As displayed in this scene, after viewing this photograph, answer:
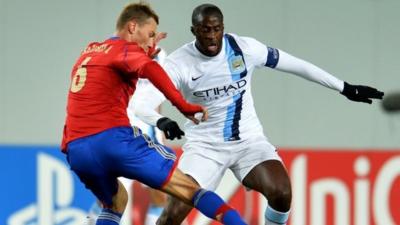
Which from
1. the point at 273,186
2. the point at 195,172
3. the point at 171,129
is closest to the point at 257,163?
the point at 273,186

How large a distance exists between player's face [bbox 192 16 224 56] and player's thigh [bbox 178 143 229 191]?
61 cm

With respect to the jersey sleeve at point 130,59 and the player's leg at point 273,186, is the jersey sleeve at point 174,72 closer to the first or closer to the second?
the player's leg at point 273,186

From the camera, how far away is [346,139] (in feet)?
31.7

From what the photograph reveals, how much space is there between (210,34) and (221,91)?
15.0 inches

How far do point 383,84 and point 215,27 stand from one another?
3400 millimetres

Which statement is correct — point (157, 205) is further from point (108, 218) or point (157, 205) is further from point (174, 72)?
point (108, 218)

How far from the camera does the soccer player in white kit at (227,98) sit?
6.66 meters

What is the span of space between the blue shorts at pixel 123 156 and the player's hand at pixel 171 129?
16 cm

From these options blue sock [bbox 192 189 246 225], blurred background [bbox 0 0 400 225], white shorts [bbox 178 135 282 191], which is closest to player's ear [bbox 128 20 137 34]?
blue sock [bbox 192 189 246 225]

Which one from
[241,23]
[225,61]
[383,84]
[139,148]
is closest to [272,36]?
[241,23]

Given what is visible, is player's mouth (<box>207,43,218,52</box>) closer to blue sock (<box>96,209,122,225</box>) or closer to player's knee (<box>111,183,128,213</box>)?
player's knee (<box>111,183,128,213</box>)

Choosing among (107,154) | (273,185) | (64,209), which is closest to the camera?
(107,154)

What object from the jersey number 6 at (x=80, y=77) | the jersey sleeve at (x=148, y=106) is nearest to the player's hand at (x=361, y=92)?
the jersey sleeve at (x=148, y=106)

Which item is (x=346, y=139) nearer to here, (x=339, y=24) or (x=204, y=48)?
(x=339, y=24)
